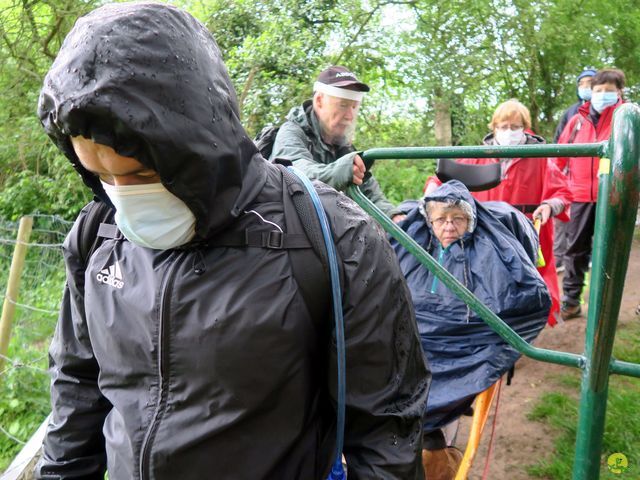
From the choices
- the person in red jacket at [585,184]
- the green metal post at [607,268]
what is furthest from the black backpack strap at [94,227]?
the person in red jacket at [585,184]

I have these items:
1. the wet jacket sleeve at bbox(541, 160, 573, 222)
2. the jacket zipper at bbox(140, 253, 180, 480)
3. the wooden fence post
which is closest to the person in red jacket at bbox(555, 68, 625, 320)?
the wet jacket sleeve at bbox(541, 160, 573, 222)

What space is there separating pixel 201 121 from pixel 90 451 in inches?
37.8

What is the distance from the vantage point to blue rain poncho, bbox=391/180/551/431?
258cm

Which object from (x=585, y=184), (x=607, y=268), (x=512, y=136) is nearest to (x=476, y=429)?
(x=607, y=268)

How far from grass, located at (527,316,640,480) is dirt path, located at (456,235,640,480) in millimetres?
58

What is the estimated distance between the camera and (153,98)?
1.06 m

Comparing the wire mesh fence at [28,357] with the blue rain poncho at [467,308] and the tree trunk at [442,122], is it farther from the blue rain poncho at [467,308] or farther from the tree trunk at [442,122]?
the tree trunk at [442,122]

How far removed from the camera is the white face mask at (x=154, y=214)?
3.99 ft

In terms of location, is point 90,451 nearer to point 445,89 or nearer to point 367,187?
point 367,187

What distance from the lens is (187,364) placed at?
123 centimetres

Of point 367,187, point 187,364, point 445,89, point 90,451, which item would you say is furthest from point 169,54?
point 445,89

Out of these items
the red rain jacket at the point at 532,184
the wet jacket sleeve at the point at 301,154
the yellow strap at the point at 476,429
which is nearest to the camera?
the yellow strap at the point at 476,429

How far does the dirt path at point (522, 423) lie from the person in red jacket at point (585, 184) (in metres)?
0.43

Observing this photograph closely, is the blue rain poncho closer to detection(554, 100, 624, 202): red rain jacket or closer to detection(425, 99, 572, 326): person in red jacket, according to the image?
detection(425, 99, 572, 326): person in red jacket
